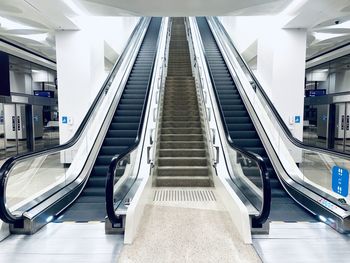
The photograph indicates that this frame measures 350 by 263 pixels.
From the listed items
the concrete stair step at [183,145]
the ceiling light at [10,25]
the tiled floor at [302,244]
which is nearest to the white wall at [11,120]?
the ceiling light at [10,25]

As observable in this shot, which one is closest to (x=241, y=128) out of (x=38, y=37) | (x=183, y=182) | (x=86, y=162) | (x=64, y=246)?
(x=183, y=182)

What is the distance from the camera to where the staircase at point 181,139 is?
202 inches

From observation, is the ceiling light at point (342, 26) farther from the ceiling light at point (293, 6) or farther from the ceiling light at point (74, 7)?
the ceiling light at point (74, 7)

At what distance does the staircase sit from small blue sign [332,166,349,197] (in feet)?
7.16

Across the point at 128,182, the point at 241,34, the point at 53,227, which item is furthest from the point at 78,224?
the point at 241,34

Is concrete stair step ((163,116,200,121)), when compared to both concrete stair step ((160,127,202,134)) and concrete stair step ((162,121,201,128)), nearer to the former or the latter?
concrete stair step ((162,121,201,128))

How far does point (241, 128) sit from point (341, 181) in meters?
2.77

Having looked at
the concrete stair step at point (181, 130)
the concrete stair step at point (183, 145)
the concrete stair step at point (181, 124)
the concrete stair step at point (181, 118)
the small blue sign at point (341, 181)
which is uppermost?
the concrete stair step at point (181, 118)

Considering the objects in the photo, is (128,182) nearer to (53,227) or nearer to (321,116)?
(53,227)

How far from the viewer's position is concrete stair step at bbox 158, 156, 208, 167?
547 centimetres

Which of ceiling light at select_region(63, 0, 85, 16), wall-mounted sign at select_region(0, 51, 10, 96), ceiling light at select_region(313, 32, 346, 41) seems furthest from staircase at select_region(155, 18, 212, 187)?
wall-mounted sign at select_region(0, 51, 10, 96)

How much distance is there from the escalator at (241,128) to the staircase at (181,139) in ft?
2.57

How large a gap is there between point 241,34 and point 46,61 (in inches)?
342

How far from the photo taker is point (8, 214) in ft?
8.80
